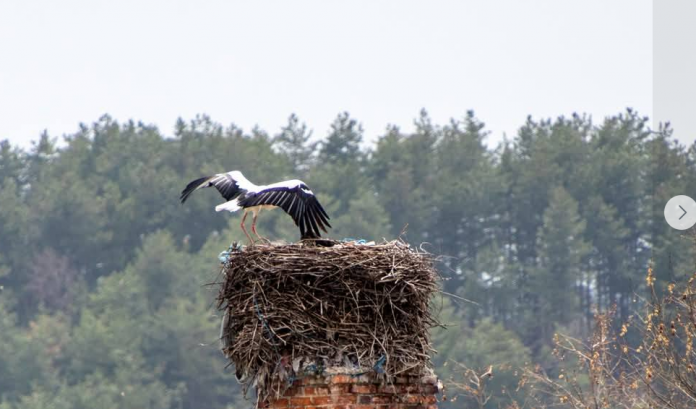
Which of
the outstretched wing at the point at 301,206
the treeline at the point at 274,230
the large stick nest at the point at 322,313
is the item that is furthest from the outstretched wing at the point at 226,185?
the treeline at the point at 274,230

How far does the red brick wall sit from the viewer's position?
10.5 m

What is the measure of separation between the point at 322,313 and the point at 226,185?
2.71 meters

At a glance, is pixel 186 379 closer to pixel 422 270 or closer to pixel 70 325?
pixel 70 325

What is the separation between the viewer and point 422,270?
36.6ft

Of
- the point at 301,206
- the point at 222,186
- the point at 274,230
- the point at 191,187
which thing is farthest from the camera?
the point at 274,230

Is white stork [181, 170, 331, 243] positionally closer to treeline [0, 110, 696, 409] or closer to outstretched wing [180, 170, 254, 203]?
outstretched wing [180, 170, 254, 203]

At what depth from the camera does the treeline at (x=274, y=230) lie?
5269cm

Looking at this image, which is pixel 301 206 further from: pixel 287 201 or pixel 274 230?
pixel 274 230

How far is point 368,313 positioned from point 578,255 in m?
49.9

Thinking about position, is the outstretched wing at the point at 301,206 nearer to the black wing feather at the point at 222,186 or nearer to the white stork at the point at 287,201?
the white stork at the point at 287,201

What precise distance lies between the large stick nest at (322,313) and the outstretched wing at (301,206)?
2.80 ft

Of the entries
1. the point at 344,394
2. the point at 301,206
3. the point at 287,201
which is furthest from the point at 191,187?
the point at 344,394

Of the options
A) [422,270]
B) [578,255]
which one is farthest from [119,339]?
[422,270]

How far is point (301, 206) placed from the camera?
12.0m
